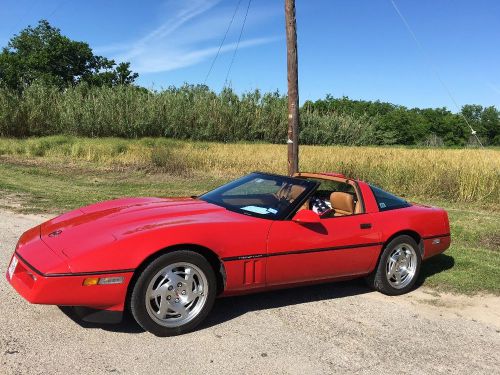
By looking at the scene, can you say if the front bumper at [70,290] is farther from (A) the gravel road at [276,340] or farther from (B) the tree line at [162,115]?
(B) the tree line at [162,115]

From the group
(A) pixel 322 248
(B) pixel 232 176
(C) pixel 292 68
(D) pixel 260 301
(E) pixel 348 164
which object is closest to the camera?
(A) pixel 322 248

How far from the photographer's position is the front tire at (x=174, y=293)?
3863 mm

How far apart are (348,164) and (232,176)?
4.46m

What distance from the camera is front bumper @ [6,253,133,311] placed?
3613 mm

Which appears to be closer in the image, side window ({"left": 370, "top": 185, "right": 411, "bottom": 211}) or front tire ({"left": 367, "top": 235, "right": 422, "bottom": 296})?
front tire ({"left": 367, "top": 235, "right": 422, "bottom": 296})

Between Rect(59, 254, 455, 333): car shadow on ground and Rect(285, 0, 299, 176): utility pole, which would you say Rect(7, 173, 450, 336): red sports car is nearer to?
Rect(59, 254, 455, 333): car shadow on ground

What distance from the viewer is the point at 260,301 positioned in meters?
4.99

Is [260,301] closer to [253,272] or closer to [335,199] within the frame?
[253,272]

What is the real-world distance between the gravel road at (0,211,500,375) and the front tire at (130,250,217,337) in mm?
126

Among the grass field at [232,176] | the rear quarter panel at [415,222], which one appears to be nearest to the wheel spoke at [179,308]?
the rear quarter panel at [415,222]

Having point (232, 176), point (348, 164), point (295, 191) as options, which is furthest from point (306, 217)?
point (232, 176)


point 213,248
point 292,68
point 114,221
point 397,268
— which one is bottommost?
point 397,268

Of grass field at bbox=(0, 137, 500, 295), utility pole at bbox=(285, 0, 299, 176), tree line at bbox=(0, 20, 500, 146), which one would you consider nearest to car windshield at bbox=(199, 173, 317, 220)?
grass field at bbox=(0, 137, 500, 295)

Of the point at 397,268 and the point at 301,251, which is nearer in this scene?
the point at 301,251
